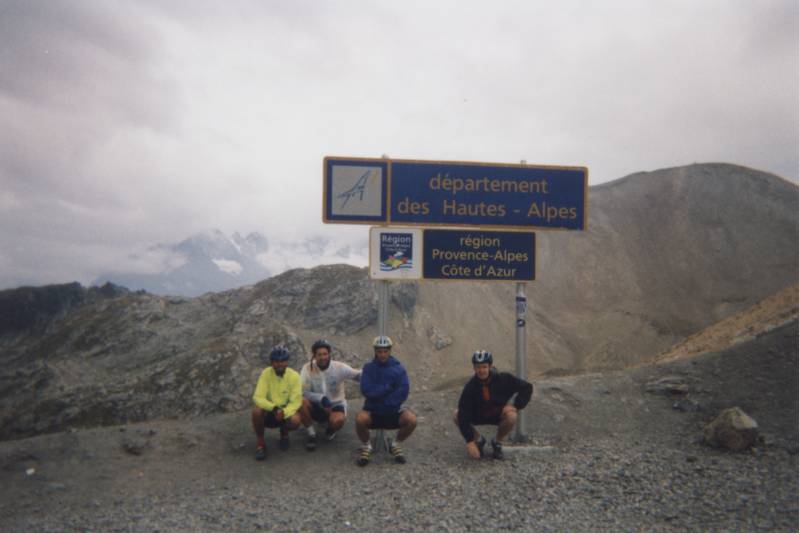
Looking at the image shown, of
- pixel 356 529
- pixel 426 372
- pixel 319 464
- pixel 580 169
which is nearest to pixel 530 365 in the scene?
pixel 426 372

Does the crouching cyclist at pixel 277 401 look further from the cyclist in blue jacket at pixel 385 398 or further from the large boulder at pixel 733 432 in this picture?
the large boulder at pixel 733 432

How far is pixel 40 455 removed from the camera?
281 inches

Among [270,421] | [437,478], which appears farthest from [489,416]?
[270,421]

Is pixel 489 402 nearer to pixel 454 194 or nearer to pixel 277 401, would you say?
pixel 277 401

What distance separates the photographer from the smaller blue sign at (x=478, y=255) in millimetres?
8492

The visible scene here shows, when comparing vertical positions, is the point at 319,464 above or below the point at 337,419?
below

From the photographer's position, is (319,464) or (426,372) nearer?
(319,464)

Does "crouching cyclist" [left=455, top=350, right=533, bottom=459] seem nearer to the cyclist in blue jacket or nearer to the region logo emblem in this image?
the cyclist in blue jacket

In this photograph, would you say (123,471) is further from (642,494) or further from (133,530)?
(642,494)

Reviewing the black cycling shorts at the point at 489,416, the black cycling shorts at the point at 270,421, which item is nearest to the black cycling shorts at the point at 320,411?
the black cycling shorts at the point at 270,421

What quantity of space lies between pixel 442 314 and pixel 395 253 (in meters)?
15.7

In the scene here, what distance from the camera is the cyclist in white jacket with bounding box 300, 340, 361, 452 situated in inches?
301

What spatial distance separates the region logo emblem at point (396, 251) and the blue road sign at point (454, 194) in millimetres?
252

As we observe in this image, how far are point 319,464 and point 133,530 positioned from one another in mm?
Result: 2433
